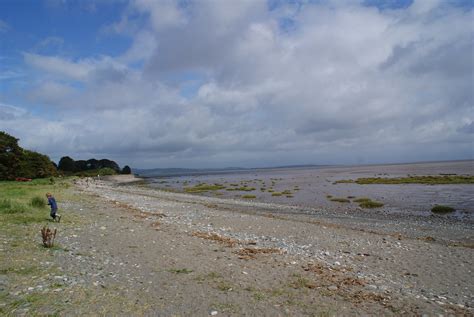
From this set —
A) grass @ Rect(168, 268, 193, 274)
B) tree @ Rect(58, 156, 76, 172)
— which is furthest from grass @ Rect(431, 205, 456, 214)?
tree @ Rect(58, 156, 76, 172)

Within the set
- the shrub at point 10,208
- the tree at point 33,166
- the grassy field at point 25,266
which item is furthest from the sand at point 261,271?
the tree at point 33,166

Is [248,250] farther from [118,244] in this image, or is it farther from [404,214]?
[404,214]

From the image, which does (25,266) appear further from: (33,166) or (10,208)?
(33,166)

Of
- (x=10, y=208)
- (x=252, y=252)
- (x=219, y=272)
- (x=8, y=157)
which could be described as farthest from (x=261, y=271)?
(x=8, y=157)

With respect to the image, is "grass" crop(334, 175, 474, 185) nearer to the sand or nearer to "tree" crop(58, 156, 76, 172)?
the sand

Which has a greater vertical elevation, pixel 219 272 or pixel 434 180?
pixel 219 272

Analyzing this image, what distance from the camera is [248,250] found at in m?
15.2

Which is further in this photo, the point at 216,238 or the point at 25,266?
the point at 216,238

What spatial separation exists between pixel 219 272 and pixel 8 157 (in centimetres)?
7683

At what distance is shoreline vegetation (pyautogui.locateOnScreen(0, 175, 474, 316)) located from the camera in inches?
344

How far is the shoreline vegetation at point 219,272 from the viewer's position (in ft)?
28.7

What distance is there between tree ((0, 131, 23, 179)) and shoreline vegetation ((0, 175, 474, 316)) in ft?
198

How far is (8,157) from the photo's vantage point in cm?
6962

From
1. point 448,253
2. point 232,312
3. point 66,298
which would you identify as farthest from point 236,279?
point 448,253
